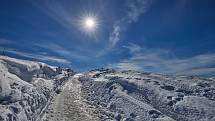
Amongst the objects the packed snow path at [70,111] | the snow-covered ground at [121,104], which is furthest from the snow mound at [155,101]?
the packed snow path at [70,111]

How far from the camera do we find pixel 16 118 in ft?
68.6

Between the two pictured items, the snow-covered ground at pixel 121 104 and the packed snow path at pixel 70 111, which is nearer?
the snow-covered ground at pixel 121 104

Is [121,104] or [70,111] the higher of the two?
[121,104]

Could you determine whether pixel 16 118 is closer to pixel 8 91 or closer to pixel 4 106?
pixel 4 106

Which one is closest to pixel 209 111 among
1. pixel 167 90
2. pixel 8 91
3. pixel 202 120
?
pixel 202 120

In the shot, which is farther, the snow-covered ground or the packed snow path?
the packed snow path

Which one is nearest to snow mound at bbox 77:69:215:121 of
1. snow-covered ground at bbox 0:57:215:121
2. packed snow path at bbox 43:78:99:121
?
snow-covered ground at bbox 0:57:215:121

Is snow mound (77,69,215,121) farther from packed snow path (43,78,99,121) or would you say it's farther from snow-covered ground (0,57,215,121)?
packed snow path (43,78,99,121)

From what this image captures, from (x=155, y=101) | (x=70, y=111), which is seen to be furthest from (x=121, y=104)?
(x=70, y=111)

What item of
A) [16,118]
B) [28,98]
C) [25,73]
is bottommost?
[16,118]

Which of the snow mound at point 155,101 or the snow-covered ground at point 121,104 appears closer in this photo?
the snow-covered ground at point 121,104

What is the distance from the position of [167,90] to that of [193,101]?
577 centimetres

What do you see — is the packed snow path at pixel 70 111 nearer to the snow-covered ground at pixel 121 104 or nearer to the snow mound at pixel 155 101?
the snow-covered ground at pixel 121 104

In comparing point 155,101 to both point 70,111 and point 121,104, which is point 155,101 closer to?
point 121,104
